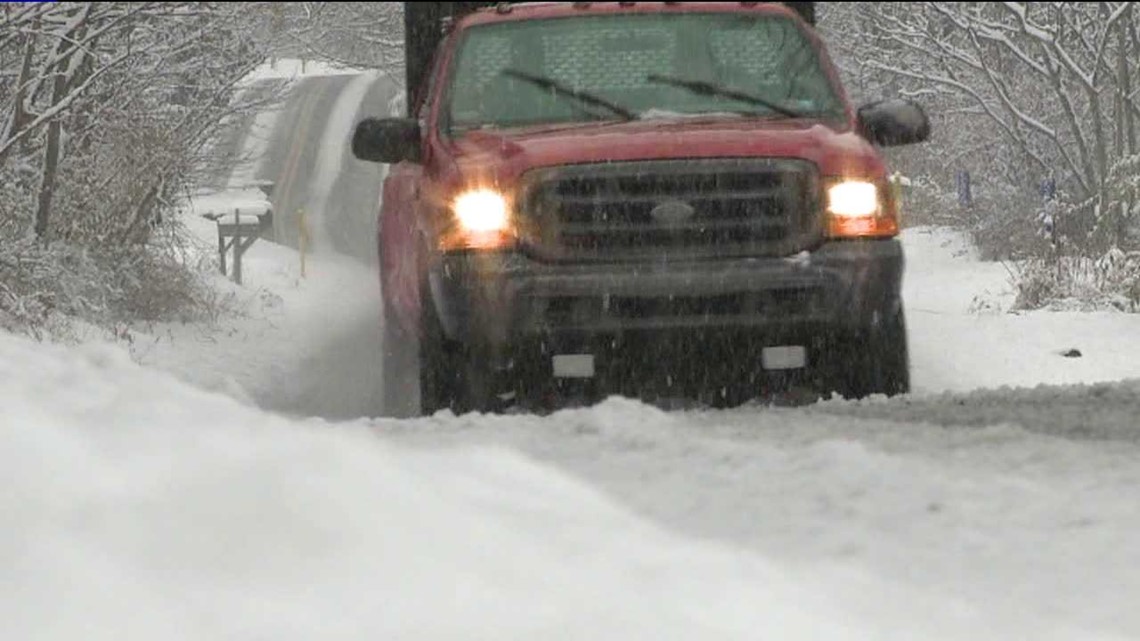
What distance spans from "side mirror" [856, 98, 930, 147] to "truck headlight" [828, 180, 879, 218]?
677mm

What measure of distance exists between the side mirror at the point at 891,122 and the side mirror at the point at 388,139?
1732 millimetres

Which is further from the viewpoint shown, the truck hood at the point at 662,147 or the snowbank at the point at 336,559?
the truck hood at the point at 662,147

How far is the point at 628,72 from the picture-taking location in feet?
25.0

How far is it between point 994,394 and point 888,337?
0.72 meters

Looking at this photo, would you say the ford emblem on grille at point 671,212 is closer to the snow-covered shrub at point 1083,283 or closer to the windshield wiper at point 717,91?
the windshield wiper at point 717,91

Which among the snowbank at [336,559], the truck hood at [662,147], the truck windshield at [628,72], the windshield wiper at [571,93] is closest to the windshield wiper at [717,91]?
the truck windshield at [628,72]

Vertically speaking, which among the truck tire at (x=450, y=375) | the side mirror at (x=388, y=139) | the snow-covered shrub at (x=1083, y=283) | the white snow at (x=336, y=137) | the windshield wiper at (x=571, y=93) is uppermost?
the windshield wiper at (x=571, y=93)

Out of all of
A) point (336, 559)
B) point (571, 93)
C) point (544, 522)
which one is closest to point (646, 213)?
point (571, 93)

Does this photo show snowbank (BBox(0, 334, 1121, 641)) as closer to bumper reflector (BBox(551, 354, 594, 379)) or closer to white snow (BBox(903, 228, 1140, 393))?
bumper reflector (BBox(551, 354, 594, 379))

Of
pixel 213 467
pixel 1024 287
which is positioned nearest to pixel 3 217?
pixel 213 467

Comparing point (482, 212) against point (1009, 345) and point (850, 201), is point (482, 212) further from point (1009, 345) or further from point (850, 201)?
point (1009, 345)

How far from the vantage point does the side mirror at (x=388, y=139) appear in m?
7.42

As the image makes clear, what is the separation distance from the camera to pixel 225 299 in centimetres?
1366

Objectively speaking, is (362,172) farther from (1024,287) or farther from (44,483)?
(44,483)
